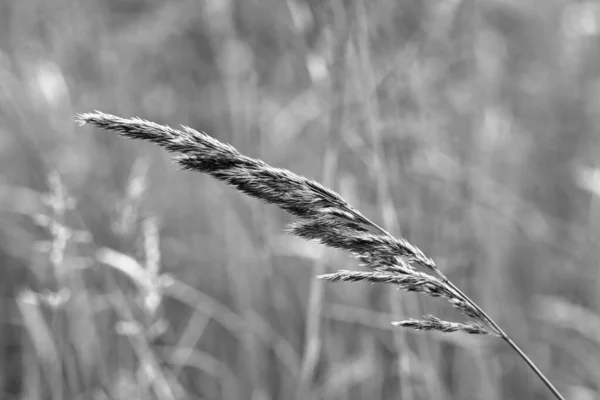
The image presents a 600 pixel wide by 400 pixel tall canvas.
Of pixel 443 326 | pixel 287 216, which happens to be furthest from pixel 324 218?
pixel 287 216

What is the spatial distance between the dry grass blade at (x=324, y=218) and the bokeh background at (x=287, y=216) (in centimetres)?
70

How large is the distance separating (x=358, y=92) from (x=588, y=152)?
7.10 ft

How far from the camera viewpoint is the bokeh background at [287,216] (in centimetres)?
183

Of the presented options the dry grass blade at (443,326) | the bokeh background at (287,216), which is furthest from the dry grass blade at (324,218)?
the bokeh background at (287,216)

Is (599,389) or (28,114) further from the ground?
(28,114)

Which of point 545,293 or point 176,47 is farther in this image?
point 176,47

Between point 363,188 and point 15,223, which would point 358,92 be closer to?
point 363,188

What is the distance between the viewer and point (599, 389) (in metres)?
2.32

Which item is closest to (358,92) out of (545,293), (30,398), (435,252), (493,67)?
(435,252)

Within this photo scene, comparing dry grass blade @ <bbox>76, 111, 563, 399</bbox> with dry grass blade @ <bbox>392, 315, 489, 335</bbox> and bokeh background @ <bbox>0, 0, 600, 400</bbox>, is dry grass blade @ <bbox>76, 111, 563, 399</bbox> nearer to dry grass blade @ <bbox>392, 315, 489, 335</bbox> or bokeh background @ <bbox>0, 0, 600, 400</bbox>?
dry grass blade @ <bbox>392, 315, 489, 335</bbox>

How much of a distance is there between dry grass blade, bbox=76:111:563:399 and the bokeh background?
70 centimetres

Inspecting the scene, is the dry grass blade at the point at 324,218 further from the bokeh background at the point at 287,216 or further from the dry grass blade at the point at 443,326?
the bokeh background at the point at 287,216

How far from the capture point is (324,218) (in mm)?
838

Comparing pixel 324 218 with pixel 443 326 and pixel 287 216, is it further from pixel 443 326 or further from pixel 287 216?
pixel 287 216
